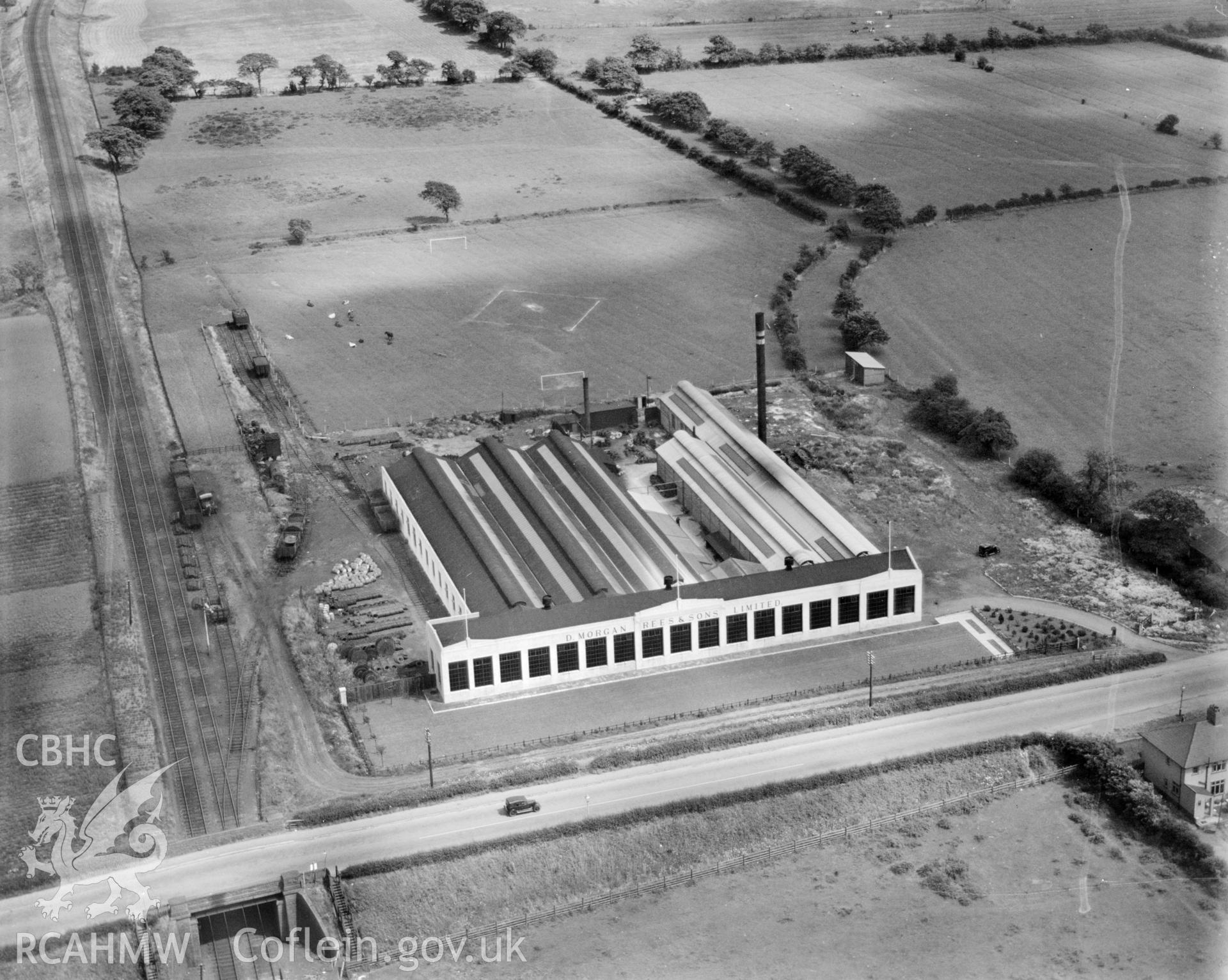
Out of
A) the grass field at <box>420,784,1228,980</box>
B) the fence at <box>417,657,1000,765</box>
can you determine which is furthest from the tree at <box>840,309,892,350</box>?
the grass field at <box>420,784,1228,980</box>

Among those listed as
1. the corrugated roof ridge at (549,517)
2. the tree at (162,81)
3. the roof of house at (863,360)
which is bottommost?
the roof of house at (863,360)

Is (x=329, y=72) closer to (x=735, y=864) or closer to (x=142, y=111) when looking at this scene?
(x=142, y=111)

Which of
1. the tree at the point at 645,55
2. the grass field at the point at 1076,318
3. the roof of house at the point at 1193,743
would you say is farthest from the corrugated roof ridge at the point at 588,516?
the tree at the point at 645,55

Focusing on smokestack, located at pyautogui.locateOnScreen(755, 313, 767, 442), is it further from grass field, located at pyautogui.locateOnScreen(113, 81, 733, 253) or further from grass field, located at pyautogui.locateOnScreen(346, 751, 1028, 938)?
grass field, located at pyautogui.locateOnScreen(113, 81, 733, 253)

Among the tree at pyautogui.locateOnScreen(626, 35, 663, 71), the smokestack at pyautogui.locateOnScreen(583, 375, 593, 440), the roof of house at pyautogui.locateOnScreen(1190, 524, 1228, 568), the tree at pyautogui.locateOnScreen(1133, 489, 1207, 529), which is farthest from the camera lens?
the tree at pyautogui.locateOnScreen(626, 35, 663, 71)

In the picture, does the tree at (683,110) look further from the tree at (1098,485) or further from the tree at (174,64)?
the tree at (1098,485)
